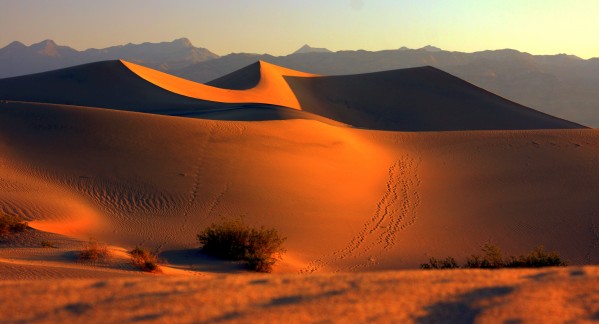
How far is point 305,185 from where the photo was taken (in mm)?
18297

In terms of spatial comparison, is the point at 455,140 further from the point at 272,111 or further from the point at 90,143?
the point at 90,143

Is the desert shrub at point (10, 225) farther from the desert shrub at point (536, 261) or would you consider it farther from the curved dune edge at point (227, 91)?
the curved dune edge at point (227, 91)

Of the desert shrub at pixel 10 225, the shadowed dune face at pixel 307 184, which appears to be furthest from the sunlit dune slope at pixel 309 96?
the desert shrub at pixel 10 225

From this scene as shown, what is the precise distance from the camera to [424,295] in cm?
518

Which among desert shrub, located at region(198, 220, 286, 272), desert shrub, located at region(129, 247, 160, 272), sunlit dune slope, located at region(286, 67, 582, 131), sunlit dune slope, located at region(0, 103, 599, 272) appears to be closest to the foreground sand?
desert shrub, located at region(129, 247, 160, 272)

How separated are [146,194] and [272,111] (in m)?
15.8

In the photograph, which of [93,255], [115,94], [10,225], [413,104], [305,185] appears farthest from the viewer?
[413,104]

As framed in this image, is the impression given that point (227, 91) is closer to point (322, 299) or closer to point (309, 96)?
point (309, 96)

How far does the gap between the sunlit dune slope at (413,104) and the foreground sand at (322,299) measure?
125 feet

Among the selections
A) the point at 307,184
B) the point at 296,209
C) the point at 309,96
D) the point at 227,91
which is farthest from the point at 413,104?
the point at 296,209

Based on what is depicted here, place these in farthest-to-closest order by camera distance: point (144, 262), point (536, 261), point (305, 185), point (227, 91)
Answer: point (227, 91) < point (305, 185) < point (536, 261) < point (144, 262)

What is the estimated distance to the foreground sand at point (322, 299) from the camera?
4770mm

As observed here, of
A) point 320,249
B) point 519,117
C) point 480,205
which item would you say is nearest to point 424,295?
point 320,249

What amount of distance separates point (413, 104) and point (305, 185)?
3137cm
